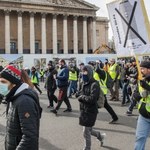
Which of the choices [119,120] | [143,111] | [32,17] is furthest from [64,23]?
[143,111]

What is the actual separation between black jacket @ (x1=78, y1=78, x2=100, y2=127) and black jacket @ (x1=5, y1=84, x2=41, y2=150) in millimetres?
3075

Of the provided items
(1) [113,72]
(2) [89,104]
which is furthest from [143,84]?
(1) [113,72]

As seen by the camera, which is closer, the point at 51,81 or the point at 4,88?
the point at 4,88

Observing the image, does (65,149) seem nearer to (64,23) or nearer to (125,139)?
(125,139)

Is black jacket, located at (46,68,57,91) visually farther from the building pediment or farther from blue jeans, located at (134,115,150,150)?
the building pediment

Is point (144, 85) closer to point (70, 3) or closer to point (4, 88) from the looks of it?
point (4, 88)

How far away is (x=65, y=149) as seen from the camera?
Result: 7.05 metres

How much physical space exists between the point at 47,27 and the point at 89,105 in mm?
57115

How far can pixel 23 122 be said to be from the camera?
3.18 metres

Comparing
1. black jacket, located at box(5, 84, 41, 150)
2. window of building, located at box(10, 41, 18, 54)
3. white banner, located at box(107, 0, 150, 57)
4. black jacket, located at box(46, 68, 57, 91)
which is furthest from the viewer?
window of building, located at box(10, 41, 18, 54)

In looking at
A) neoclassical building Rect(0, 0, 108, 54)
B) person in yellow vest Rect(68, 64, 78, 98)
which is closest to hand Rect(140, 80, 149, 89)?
person in yellow vest Rect(68, 64, 78, 98)

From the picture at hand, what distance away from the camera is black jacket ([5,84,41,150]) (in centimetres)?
315

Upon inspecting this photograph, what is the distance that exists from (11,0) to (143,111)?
52.5 m

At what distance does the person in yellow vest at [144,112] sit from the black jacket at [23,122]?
7.71 feet
